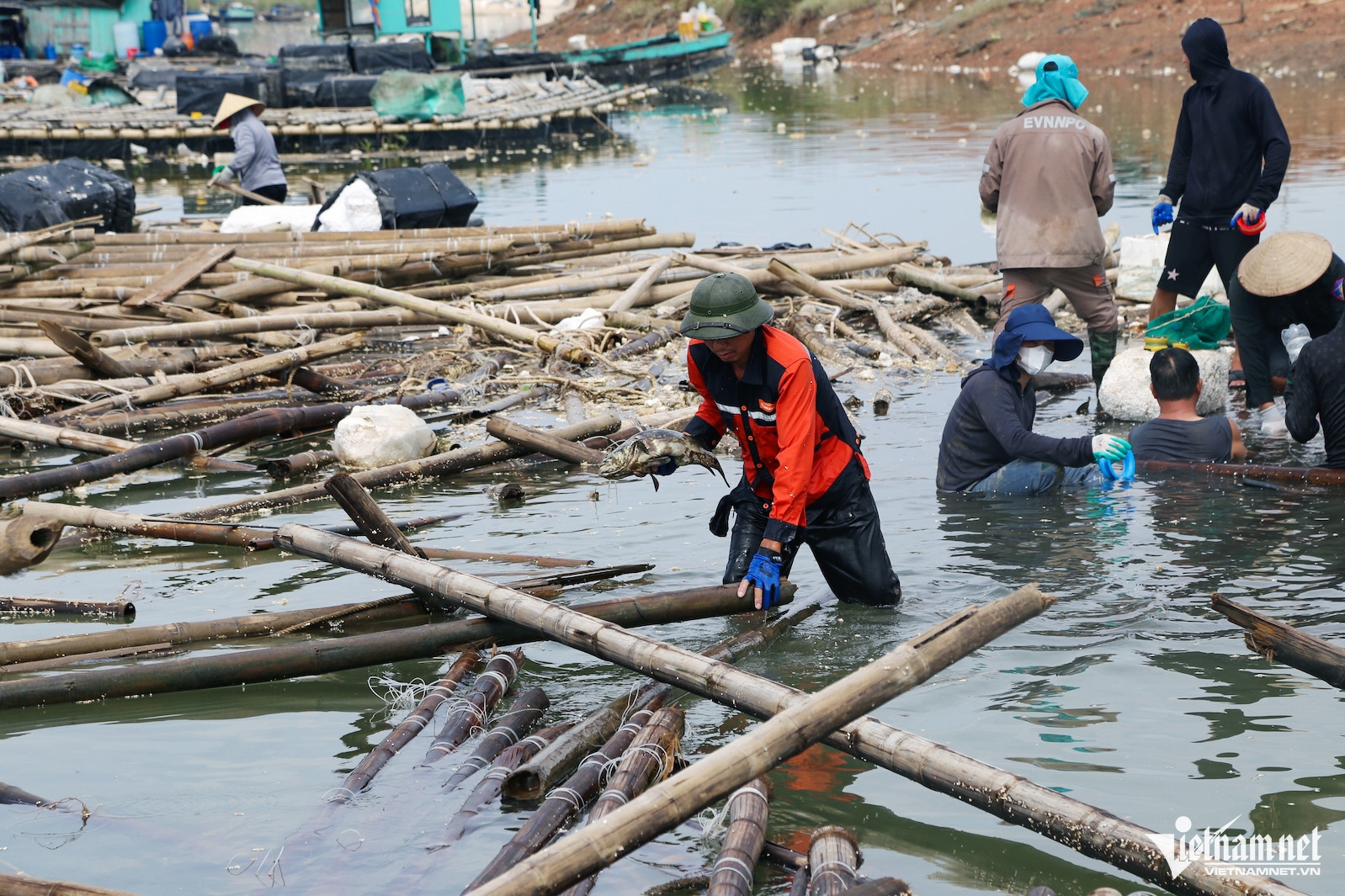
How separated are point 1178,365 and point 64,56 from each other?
51311 millimetres

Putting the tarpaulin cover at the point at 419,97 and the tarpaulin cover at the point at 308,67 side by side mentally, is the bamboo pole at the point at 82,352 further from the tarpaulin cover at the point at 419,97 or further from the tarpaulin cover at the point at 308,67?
the tarpaulin cover at the point at 308,67

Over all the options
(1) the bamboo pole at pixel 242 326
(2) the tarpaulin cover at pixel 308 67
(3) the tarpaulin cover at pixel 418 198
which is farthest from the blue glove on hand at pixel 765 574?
(2) the tarpaulin cover at pixel 308 67

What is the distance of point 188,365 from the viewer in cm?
947

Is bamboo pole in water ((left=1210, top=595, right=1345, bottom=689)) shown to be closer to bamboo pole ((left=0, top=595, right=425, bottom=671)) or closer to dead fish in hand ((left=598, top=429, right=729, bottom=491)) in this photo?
dead fish in hand ((left=598, top=429, right=729, bottom=491))

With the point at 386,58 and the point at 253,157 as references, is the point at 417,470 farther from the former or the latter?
the point at 386,58

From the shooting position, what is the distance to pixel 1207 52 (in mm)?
8055

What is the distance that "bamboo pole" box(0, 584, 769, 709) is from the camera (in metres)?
4.63

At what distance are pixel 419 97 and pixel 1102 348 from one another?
25.1 meters

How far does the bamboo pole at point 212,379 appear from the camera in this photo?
8523 millimetres

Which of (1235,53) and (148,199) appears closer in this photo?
(148,199)

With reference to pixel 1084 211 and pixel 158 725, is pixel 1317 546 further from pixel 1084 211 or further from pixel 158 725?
pixel 158 725

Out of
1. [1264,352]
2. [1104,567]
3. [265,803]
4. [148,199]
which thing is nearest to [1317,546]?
[1104,567]

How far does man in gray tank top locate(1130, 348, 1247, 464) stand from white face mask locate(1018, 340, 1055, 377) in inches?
32.8

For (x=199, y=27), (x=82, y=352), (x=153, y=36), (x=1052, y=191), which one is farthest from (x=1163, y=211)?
(x=199, y=27)
